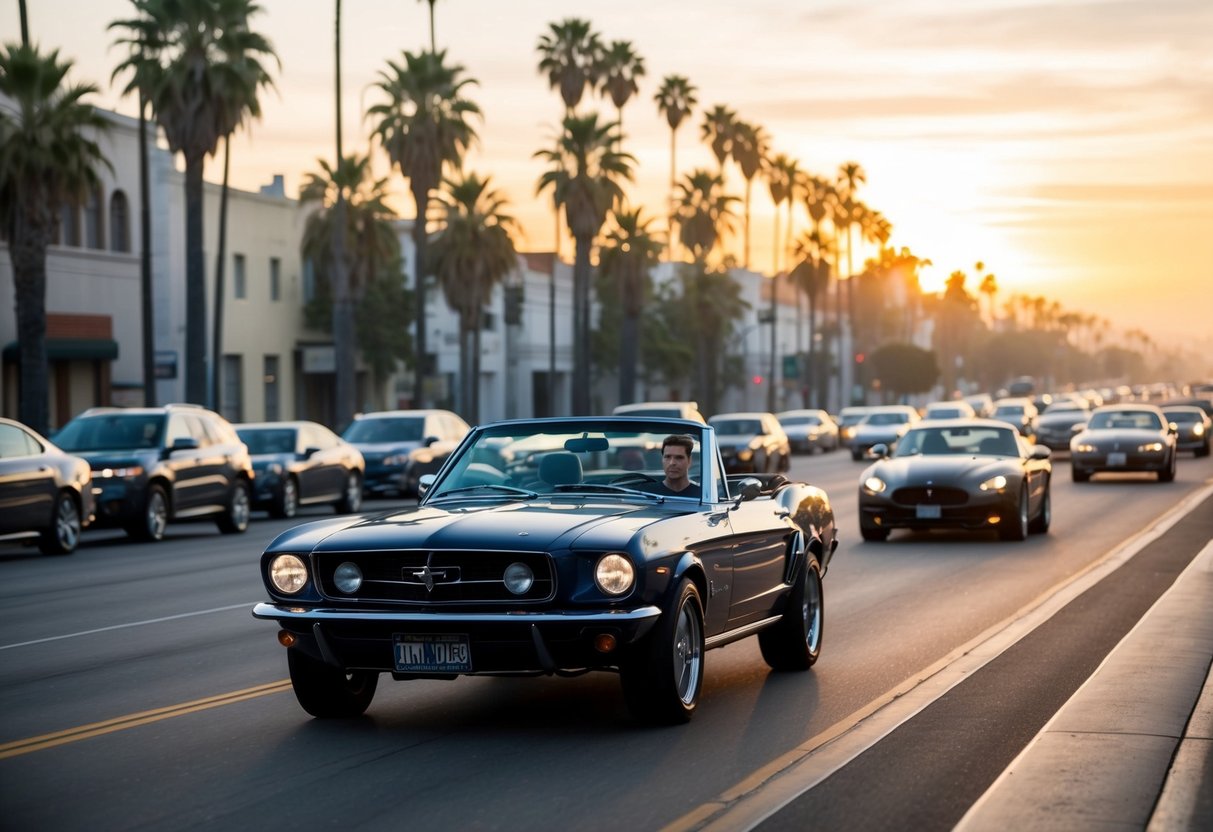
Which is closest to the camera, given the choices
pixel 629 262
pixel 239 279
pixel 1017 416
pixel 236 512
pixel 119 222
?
pixel 236 512

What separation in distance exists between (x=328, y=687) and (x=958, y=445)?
15337mm

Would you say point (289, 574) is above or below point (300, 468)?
above

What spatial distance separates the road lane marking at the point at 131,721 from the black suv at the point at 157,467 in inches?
555

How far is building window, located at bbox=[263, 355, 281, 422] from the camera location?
63859 millimetres

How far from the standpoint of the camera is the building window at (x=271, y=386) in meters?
63.9

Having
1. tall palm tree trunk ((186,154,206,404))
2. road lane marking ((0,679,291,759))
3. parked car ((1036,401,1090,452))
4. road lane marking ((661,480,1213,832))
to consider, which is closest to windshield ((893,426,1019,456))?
road lane marking ((661,480,1213,832))

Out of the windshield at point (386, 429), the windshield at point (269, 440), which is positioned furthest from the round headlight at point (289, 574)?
the windshield at point (386, 429)

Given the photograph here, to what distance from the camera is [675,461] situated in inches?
389

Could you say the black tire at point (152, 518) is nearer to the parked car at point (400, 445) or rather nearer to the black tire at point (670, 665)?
the parked car at point (400, 445)

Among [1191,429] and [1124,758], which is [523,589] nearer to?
[1124,758]

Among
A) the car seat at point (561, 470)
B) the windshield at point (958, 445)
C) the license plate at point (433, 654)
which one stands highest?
the car seat at point (561, 470)

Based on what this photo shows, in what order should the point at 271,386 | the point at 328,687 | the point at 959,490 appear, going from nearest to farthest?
the point at 328,687, the point at 959,490, the point at 271,386

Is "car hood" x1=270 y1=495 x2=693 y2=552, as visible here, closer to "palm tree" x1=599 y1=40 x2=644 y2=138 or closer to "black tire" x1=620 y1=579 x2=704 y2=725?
"black tire" x1=620 y1=579 x2=704 y2=725

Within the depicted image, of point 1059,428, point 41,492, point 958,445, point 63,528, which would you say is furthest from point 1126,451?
point 41,492
